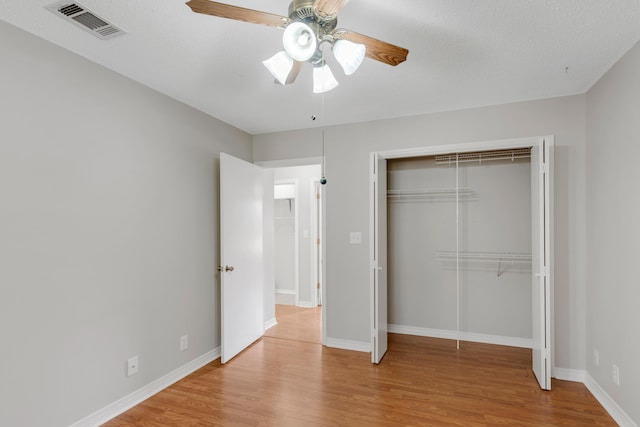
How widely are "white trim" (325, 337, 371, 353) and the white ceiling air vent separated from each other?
129 inches

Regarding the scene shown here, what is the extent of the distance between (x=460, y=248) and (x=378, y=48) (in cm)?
276

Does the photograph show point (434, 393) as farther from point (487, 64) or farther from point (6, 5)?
point (6, 5)

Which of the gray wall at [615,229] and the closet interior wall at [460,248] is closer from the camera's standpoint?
the gray wall at [615,229]

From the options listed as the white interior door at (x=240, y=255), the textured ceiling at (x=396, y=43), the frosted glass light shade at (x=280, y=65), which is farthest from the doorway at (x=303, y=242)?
the frosted glass light shade at (x=280, y=65)

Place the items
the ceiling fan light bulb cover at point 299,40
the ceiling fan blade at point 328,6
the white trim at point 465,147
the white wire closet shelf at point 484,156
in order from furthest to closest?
Answer: the white wire closet shelf at point 484,156
the white trim at point 465,147
the ceiling fan light bulb cover at point 299,40
the ceiling fan blade at point 328,6

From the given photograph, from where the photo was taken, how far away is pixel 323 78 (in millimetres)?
1791

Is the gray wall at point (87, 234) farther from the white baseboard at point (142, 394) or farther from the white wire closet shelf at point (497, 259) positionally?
the white wire closet shelf at point (497, 259)

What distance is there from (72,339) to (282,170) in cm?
384

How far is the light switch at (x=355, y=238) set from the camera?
11.8ft

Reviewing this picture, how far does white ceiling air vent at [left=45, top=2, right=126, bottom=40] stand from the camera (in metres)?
1.71

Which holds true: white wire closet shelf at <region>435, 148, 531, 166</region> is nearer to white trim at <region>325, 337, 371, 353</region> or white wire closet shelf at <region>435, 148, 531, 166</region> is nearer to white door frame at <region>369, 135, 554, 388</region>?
white door frame at <region>369, 135, 554, 388</region>

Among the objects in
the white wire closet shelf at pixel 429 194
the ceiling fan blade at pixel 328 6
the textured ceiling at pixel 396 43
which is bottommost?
the white wire closet shelf at pixel 429 194

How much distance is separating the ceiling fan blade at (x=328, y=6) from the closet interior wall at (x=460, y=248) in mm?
2740

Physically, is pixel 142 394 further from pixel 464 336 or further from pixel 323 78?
pixel 464 336
